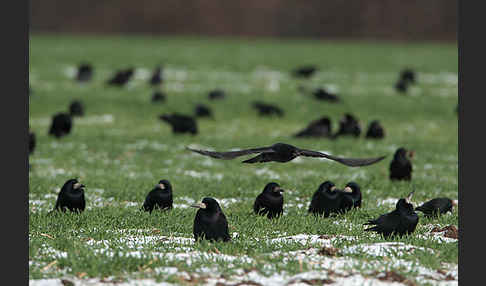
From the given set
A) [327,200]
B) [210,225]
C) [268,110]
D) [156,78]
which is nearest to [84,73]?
[156,78]

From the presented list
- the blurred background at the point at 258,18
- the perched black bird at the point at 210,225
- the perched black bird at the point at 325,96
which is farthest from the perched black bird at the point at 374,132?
the blurred background at the point at 258,18

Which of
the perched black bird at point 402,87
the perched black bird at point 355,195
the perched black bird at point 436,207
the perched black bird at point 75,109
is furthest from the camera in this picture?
the perched black bird at point 402,87

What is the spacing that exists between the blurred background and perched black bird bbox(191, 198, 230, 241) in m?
45.4

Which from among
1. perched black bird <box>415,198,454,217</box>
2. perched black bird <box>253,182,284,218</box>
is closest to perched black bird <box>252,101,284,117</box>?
perched black bird <box>415,198,454,217</box>

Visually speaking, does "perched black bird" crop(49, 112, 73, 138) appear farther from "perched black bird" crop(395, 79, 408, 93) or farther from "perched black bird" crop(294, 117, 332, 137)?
"perched black bird" crop(395, 79, 408, 93)

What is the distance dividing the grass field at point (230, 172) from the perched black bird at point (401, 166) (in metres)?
0.27

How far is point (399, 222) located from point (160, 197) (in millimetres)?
3399

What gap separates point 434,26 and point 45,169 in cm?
4400

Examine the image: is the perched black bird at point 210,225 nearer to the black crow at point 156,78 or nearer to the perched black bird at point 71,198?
the perched black bird at point 71,198

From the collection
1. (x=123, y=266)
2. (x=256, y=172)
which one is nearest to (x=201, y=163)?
(x=256, y=172)

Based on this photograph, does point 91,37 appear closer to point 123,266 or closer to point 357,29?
point 357,29

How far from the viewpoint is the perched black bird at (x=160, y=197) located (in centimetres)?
955

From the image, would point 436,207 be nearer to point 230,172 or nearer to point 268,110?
point 230,172

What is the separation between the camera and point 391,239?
26.2 feet
